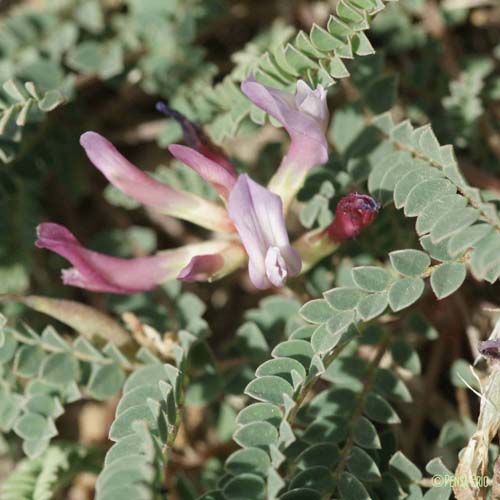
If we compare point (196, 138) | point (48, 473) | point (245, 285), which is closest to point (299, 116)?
point (196, 138)

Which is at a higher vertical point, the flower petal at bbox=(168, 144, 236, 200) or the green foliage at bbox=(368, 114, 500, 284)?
the flower petal at bbox=(168, 144, 236, 200)

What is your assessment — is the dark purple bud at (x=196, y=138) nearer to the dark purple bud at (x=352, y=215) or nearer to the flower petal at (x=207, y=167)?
the flower petal at (x=207, y=167)

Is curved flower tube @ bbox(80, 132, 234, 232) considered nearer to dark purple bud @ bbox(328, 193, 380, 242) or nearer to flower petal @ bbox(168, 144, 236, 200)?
flower petal @ bbox(168, 144, 236, 200)

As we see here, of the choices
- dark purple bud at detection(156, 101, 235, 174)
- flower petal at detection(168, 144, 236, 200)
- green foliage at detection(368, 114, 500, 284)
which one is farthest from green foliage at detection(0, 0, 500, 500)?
flower petal at detection(168, 144, 236, 200)

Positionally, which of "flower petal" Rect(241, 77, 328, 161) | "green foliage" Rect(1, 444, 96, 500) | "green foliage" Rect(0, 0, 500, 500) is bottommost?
"green foliage" Rect(1, 444, 96, 500)

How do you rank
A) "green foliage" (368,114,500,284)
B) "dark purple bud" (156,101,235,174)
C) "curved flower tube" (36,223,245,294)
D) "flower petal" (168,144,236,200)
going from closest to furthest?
1. "green foliage" (368,114,500,284)
2. "flower petal" (168,144,236,200)
3. "curved flower tube" (36,223,245,294)
4. "dark purple bud" (156,101,235,174)

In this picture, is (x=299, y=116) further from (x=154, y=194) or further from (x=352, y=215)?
(x=154, y=194)

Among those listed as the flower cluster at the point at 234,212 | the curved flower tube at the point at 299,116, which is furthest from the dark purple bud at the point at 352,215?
the curved flower tube at the point at 299,116

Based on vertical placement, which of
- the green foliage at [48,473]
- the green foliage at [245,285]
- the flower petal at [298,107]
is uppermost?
the flower petal at [298,107]
